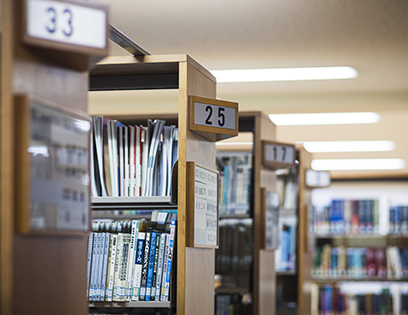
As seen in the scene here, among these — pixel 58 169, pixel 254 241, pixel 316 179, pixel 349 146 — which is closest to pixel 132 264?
pixel 58 169

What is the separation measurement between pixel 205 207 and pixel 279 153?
1576mm

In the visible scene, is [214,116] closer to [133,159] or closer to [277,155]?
[133,159]

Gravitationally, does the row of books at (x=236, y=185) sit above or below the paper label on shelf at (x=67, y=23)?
below

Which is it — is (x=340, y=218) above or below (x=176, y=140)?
below

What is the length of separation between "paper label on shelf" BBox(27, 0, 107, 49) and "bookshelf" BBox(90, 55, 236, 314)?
3.22ft

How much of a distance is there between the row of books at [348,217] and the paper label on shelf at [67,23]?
7221 mm

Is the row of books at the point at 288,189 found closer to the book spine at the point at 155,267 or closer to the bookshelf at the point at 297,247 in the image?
the bookshelf at the point at 297,247

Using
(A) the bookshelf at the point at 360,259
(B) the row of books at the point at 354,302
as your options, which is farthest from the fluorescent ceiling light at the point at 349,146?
(B) the row of books at the point at 354,302

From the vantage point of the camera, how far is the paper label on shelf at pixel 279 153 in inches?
167

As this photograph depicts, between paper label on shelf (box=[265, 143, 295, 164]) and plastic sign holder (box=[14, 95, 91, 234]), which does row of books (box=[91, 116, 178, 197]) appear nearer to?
plastic sign holder (box=[14, 95, 91, 234])

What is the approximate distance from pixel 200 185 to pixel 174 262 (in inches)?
12.7

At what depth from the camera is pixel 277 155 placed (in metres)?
4.30

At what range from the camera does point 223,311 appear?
438 centimetres

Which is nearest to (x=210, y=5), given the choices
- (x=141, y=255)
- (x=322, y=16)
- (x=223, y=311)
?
(x=322, y=16)
